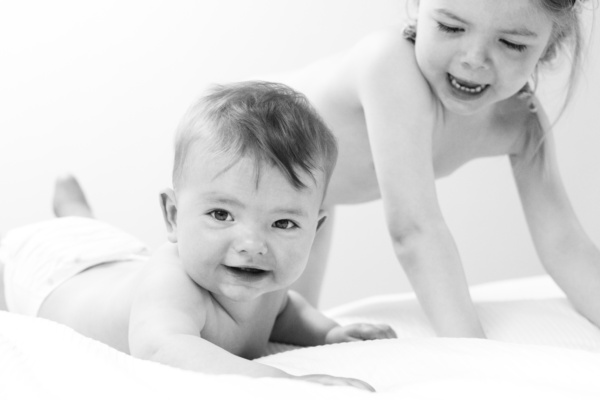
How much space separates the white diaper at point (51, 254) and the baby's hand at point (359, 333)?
1.15 feet

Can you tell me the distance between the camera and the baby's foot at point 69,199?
5.01ft

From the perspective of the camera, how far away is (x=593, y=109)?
2.41m

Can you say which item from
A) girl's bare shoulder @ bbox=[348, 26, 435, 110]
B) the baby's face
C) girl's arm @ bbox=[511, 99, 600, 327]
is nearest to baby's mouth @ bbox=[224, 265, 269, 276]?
the baby's face

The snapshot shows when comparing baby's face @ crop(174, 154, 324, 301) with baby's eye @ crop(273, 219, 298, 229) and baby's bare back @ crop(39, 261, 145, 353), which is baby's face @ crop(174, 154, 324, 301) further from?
baby's bare back @ crop(39, 261, 145, 353)

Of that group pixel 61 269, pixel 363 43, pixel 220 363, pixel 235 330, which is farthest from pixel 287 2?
pixel 220 363

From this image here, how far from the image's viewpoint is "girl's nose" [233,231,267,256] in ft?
2.81

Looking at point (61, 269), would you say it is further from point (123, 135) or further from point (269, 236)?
point (123, 135)

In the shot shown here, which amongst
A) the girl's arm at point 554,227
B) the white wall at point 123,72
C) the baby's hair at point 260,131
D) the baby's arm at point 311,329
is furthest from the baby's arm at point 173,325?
the white wall at point 123,72

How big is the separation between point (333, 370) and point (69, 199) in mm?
833

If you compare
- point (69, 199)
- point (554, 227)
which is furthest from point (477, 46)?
point (69, 199)

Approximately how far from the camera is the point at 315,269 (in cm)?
155

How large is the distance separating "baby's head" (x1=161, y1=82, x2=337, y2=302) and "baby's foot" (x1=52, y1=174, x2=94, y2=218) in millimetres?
650

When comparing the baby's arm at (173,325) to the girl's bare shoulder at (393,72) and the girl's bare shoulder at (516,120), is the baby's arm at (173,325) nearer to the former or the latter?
the girl's bare shoulder at (393,72)

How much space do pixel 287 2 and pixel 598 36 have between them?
2.78 ft
